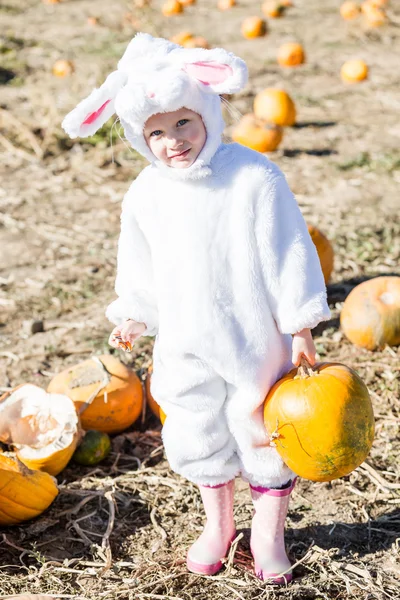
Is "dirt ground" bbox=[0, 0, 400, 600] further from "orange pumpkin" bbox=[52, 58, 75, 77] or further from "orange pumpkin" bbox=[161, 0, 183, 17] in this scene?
"orange pumpkin" bbox=[161, 0, 183, 17]

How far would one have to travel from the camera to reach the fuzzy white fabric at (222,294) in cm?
310

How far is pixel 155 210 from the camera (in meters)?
3.24

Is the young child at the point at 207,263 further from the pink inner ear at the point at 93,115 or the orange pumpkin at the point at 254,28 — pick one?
the orange pumpkin at the point at 254,28

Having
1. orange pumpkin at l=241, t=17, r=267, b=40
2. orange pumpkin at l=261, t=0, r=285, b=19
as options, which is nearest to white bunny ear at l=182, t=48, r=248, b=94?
orange pumpkin at l=241, t=17, r=267, b=40

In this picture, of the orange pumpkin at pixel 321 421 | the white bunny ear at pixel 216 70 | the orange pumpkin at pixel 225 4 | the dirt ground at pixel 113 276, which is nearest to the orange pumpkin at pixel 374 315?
the dirt ground at pixel 113 276

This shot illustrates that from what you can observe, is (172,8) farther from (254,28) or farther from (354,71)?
(354,71)

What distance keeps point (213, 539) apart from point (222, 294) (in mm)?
1208

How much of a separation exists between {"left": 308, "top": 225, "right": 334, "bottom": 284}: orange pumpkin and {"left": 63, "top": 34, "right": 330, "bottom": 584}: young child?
8.44 ft

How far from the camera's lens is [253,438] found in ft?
10.9

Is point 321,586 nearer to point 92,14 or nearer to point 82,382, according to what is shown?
point 82,382

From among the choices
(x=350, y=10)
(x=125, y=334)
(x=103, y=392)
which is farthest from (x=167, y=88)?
(x=350, y=10)

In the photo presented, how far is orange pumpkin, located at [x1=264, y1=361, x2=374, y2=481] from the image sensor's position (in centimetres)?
307

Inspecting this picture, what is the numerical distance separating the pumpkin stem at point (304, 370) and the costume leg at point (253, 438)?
19 cm

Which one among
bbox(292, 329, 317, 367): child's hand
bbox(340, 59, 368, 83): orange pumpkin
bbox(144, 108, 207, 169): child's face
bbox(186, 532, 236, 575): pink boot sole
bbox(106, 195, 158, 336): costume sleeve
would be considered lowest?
bbox(186, 532, 236, 575): pink boot sole
